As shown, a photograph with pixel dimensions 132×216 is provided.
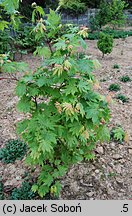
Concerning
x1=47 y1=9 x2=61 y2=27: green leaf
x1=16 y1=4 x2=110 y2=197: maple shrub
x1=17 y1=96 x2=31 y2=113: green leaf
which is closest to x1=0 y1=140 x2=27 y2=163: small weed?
x1=16 y1=4 x2=110 y2=197: maple shrub

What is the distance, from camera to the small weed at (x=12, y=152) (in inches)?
137

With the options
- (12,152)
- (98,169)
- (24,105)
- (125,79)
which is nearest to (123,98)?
(125,79)

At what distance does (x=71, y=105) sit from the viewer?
2227 mm

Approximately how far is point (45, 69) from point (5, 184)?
158 centimetres

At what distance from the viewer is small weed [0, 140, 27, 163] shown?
3468mm

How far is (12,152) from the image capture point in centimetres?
353

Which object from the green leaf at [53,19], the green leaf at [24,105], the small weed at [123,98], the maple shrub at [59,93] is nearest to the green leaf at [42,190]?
the maple shrub at [59,93]

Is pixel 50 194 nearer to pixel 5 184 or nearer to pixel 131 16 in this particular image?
pixel 5 184

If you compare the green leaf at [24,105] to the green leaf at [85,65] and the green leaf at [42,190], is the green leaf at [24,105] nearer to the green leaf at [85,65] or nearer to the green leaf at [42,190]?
the green leaf at [85,65]

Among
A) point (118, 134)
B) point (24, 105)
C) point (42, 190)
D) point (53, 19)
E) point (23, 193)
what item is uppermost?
point (53, 19)

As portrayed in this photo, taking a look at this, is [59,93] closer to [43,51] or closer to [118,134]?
[43,51]

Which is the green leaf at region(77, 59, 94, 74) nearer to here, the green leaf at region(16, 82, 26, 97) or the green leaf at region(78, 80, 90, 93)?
the green leaf at region(78, 80, 90, 93)

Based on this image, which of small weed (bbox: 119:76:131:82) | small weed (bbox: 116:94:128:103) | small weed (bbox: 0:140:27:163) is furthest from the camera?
small weed (bbox: 119:76:131:82)

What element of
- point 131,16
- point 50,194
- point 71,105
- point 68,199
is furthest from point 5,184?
point 131,16
